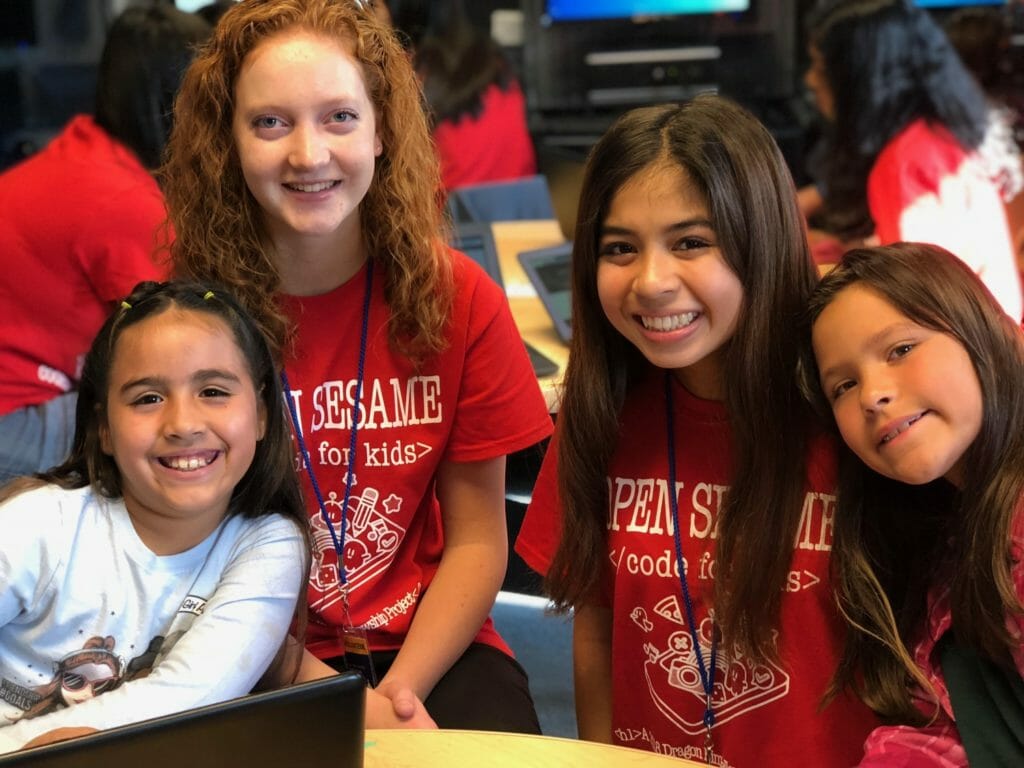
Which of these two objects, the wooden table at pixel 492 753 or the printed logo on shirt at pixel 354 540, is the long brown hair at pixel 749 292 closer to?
the wooden table at pixel 492 753

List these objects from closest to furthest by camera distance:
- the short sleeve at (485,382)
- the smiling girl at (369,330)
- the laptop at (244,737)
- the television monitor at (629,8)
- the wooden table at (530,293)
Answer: the laptop at (244,737) < the smiling girl at (369,330) < the short sleeve at (485,382) < the wooden table at (530,293) < the television monitor at (629,8)

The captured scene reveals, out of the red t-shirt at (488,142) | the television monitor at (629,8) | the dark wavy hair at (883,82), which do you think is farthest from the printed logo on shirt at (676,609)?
the television monitor at (629,8)

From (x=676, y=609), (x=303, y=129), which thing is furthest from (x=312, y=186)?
(x=676, y=609)

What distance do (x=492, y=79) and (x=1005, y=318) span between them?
3.59 m

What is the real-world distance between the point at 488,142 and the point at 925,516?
350cm

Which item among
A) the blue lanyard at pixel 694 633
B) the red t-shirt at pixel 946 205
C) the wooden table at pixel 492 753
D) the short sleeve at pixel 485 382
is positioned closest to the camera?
the wooden table at pixel 492 753

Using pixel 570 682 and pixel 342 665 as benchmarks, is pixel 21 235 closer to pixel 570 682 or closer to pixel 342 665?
pixel 342 665

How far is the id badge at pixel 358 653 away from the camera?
66.8 inches

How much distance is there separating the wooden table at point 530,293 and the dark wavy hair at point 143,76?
848 mm

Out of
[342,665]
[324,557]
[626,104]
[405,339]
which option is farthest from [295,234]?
[626,104]

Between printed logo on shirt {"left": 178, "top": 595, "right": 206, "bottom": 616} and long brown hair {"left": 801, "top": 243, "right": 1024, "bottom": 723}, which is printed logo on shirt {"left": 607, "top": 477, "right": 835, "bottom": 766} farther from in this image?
printed logo on shirt {"left": 178, "top": 595, "right": 206, "bottom": 616}

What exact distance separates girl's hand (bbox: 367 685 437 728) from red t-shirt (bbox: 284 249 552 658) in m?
0.19

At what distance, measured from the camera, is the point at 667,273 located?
4.65 ft

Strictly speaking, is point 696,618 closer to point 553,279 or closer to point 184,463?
point 184,463
